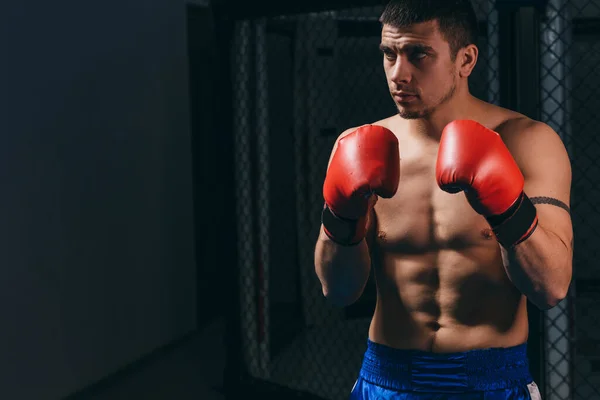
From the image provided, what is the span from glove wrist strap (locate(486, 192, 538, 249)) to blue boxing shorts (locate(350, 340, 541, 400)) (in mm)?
299

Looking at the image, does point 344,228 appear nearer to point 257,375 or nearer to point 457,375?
point 457,375

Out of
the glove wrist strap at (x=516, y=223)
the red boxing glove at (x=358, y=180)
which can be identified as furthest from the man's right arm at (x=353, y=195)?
the glove wrist strap at (x=516, y=223)

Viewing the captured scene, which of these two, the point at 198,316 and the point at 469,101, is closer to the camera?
the point at 469,101

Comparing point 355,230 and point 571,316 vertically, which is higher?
point 355,230

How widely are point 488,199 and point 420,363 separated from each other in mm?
408

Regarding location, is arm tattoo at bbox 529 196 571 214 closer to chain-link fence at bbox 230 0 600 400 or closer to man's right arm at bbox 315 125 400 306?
man's right arm at bbox 315 125 400 306

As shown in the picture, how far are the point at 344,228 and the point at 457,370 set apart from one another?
376 mm

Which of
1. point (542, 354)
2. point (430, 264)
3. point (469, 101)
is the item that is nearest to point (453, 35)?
point (469, 101)

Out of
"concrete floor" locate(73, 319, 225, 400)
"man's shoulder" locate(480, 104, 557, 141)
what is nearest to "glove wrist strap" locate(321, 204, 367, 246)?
"man's shoulder" locate(480, 104, 557, 141)

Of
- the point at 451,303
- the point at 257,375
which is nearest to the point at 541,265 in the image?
the point at 451,303

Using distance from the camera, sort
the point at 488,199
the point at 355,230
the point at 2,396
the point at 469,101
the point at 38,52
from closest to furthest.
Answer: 1. the point at 488,199
2. the point at 355,230
3. the point at 469,101
4. the point at 2,396
5. the point at 38,52

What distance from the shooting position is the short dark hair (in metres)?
1.29

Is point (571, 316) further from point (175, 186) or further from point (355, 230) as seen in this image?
point (175, 186)

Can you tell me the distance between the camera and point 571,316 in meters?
2.25
